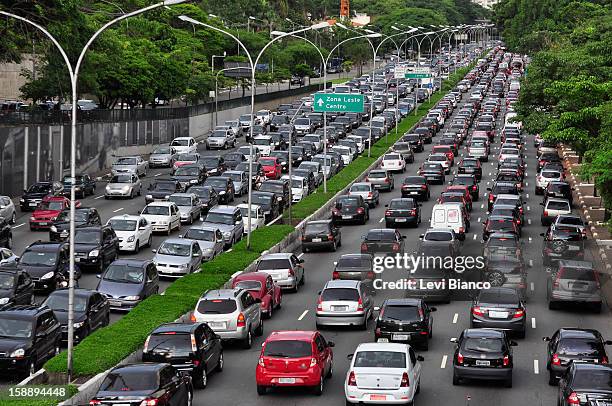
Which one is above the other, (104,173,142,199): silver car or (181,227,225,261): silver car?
(104,173,142,199): silver car

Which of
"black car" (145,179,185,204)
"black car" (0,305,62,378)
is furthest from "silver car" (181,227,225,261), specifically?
"black car" (0,305,62,378)

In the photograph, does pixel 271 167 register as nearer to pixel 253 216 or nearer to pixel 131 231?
pixel 253 216

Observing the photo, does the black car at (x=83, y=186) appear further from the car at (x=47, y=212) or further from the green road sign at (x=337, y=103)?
the green road sign at (x=337, y=103)

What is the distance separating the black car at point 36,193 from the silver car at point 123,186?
11.0ft

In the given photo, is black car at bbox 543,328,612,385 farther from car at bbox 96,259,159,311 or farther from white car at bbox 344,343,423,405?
car at bbox 96,259,159,311

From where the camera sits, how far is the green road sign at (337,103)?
71875mm

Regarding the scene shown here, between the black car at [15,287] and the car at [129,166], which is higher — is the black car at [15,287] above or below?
below

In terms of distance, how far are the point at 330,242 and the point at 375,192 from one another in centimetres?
1351

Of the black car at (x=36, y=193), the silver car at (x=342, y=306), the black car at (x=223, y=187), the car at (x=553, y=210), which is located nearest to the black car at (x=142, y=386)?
the silver car at (x=342, y=306)

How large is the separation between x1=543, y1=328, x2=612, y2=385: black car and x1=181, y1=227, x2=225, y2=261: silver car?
772 inches

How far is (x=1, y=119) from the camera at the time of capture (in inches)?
2596

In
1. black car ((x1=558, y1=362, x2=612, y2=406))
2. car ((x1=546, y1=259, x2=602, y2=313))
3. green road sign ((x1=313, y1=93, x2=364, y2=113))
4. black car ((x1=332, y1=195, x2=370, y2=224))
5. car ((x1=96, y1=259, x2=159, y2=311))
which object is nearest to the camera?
black car ((x1=558, y1=362, x2=612, y2=406))

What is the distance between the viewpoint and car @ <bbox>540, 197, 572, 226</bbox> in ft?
185

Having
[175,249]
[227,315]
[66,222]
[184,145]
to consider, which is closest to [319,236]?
[175,249]
